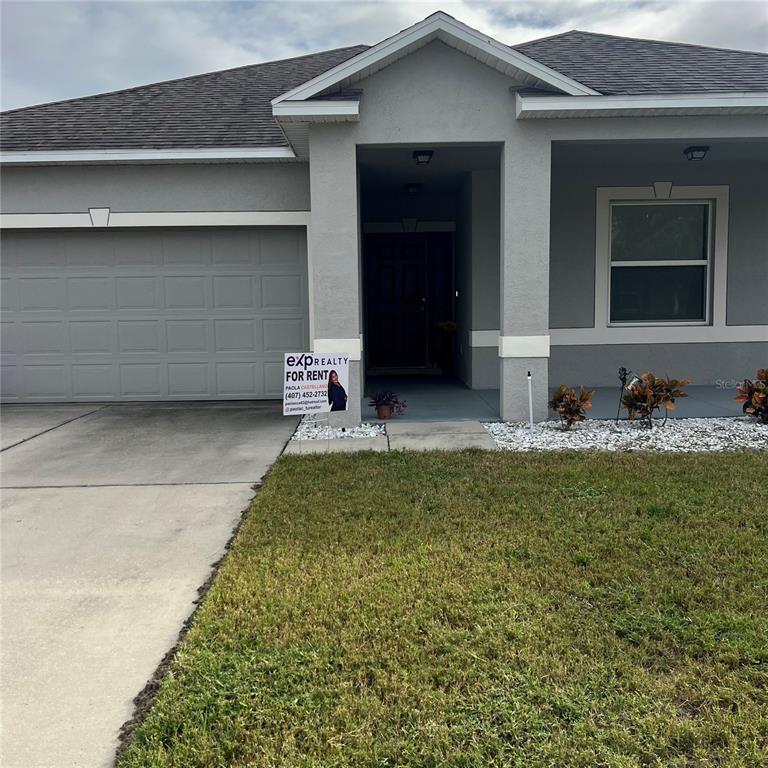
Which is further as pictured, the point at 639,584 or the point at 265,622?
the point at 639,584

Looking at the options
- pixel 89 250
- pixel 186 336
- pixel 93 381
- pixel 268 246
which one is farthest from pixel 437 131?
pixel 93 381

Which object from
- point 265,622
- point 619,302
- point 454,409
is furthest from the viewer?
point 619,302

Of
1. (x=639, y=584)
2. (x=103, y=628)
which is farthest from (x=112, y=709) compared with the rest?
(x=639, y=584)

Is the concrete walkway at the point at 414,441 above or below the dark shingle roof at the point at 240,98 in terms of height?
below

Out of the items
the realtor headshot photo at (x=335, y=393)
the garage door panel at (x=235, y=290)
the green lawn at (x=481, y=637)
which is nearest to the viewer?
the green lawn at (x=481, y=637)

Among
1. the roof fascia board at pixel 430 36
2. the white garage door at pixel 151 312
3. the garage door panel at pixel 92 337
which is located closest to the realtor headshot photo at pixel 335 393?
the roof fascia board at pixel 430 36

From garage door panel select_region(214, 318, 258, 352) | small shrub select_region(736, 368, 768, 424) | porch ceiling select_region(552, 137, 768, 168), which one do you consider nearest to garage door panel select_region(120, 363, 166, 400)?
garage door panel select_region(214, 318, 258, 352)

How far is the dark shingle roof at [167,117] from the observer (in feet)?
29.8

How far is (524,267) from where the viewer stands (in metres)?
7.57

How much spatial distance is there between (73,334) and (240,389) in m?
2.57

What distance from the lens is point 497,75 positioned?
7.34 m

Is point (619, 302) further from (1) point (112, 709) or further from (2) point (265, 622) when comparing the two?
(1) point (112, 709)

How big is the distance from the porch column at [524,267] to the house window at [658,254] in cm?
287

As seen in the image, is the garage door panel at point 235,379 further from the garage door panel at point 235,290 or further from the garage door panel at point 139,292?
the garage door panel at point 139,292
